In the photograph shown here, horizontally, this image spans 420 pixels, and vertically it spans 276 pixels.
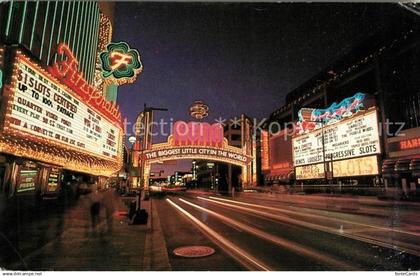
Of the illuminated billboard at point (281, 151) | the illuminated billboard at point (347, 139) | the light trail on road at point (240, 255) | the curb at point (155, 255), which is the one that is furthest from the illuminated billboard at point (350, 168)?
the curb at point (155, 255)

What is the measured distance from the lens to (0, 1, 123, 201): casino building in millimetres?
8376

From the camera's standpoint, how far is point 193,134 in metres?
39.2

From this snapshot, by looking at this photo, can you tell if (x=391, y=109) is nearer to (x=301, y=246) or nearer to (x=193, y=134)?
(x=193, y=134)

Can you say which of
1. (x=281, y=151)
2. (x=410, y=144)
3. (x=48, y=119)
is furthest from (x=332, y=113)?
(x=48, y=119)

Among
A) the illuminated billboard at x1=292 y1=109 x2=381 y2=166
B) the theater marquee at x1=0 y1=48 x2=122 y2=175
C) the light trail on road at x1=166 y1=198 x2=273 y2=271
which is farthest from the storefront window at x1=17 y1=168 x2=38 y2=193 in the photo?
the illuminated billboard at x1=292 y1=109 x2=381 y2=166

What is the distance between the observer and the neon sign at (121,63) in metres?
11.2

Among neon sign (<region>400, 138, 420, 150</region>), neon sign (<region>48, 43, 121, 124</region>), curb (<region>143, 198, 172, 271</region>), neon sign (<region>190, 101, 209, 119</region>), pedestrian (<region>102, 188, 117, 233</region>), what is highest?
neon sign (<region>190, 101, 209, 119</region>)

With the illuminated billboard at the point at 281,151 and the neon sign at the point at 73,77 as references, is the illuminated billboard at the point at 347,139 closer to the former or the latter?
the illuminated billboard at the point at 281,151

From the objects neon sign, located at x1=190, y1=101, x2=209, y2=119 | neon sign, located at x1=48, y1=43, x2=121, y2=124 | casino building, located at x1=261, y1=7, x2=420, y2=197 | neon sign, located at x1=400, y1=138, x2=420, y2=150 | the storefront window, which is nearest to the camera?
neon sign, located at x1=48, y1=43, x2=121, y2=124

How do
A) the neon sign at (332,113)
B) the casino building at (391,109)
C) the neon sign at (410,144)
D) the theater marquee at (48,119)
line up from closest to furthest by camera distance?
the theater marquee at (48,119), the neon sign at (410,144), the casino building at (391,109), the neon sign at (332,113)

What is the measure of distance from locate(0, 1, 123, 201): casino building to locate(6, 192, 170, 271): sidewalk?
3.77m

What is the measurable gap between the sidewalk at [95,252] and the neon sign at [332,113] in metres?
26.1

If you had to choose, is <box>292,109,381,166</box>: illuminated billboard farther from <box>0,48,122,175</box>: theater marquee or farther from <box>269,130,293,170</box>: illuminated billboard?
<box>0,48,122,175</box>: theater marquee

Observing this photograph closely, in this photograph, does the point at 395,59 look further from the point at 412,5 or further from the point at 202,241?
the point at 202,241
